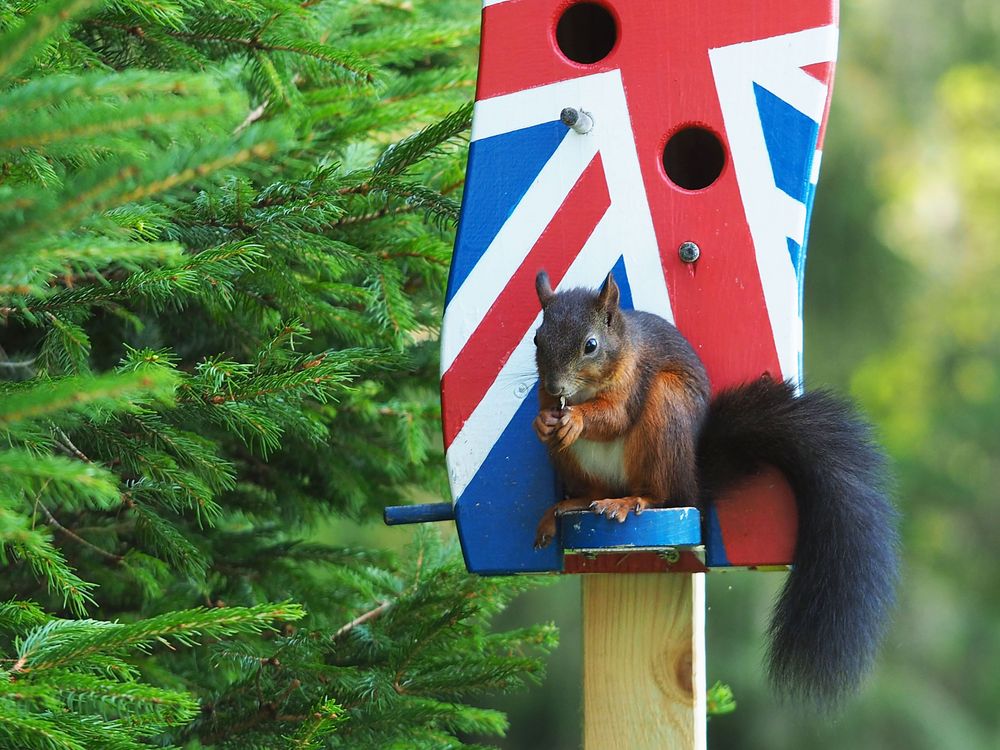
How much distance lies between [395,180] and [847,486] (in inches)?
32.5

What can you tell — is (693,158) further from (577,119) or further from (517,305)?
(517,305)

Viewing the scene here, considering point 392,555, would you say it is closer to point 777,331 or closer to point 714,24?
point 777,331

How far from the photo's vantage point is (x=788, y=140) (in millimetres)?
1948

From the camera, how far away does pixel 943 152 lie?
11430 millimetres

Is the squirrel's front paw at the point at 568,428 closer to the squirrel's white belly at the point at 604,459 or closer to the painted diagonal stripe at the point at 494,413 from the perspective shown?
the squirrel's white belly at the point at 604,459

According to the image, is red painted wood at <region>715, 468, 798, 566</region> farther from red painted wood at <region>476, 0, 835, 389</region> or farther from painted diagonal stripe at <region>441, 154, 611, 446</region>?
painted diagonal stripe at <region>441, 154, 611, 446</region>

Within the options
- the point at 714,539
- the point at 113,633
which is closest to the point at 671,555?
the point at 714,539

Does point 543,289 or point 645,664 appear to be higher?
point 543,289

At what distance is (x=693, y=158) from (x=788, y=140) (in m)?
0.24

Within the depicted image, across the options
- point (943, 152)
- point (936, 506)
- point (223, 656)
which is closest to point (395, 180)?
point (223, 656)

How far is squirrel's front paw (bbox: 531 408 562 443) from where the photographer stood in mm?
1761

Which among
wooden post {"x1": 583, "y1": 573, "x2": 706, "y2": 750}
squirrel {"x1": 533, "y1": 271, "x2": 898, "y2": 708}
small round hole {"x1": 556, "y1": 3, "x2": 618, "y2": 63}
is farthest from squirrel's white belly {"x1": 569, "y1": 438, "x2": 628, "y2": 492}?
small round hole {"x1": 556, "y1": 3, "x2": 618, "y2": 63}

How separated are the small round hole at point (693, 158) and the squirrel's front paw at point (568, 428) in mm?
547

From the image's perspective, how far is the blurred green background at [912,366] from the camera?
5.57 m
